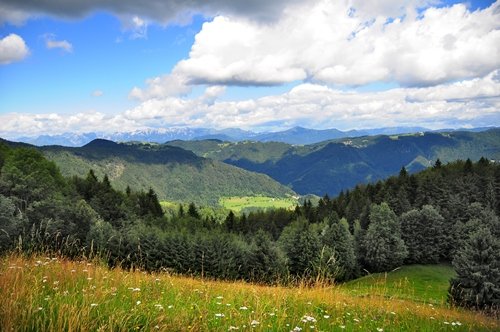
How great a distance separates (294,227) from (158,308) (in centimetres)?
8891

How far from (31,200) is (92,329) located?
214 feet

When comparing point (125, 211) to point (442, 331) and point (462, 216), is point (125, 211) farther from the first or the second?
point (442, 331)

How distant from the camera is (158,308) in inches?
292

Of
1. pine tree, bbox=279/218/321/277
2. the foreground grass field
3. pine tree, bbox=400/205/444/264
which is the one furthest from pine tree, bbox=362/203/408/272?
the foreground grass field

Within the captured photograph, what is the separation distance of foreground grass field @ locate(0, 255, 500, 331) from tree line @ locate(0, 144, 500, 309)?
1449 centimetres

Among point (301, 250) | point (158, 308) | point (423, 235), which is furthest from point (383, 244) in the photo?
point (158, 308)

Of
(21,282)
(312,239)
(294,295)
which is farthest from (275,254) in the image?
(21,282)

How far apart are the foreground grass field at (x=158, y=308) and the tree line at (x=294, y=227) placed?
1449 cm

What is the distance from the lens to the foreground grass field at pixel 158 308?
543 centimetres

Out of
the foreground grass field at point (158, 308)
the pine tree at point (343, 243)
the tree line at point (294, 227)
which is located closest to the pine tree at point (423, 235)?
the tree line at point (294, 227)

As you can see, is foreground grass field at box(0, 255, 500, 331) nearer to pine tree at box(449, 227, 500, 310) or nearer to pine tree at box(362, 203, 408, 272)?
pine tree at box(449, 227, 500, 310)

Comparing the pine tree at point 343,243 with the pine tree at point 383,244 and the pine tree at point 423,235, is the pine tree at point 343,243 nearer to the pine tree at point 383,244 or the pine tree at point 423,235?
the pine tree at point 383,244

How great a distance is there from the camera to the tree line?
47531 mm

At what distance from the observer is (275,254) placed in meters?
65.6
